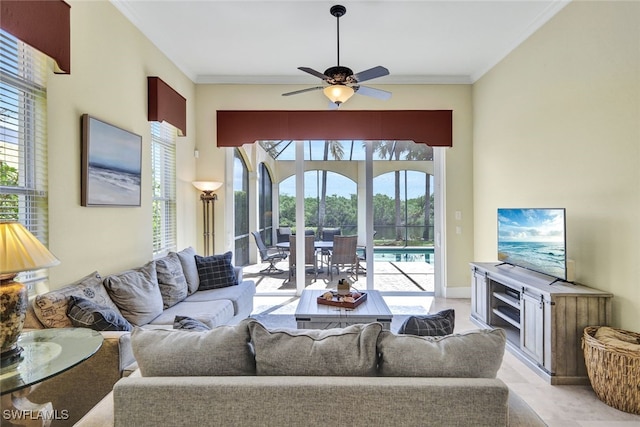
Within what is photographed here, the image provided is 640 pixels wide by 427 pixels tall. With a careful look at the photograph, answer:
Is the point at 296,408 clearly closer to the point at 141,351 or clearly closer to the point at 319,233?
the point at 141,351

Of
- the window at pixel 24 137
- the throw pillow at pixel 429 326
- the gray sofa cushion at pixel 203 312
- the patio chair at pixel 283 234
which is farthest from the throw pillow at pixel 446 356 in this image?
the patio chair at pixel 283 234

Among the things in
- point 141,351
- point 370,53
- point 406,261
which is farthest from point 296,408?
point 406,261

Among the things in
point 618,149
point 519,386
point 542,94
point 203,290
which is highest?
point 542,94

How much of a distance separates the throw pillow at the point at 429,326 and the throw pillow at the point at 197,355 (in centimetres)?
71

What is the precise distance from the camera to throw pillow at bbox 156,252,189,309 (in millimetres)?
3059

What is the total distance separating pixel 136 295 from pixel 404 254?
3.89 m

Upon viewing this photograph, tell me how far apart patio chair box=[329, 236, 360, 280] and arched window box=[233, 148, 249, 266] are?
56.1 inches

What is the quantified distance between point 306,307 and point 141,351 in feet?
5.74

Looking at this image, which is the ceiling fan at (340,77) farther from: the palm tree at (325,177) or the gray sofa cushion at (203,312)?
the gray sofa cushion at (203,312)

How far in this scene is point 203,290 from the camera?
11.8ft

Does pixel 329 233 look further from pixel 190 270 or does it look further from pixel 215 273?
pixel 190 270

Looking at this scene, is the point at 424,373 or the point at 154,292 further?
the point at 154,292

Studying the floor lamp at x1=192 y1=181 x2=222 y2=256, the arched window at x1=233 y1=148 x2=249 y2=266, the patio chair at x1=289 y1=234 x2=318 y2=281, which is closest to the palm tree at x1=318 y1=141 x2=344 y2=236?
the patio chair at x1=289 y1=234 x2=318 y2=281

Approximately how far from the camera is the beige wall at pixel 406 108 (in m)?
4.87
